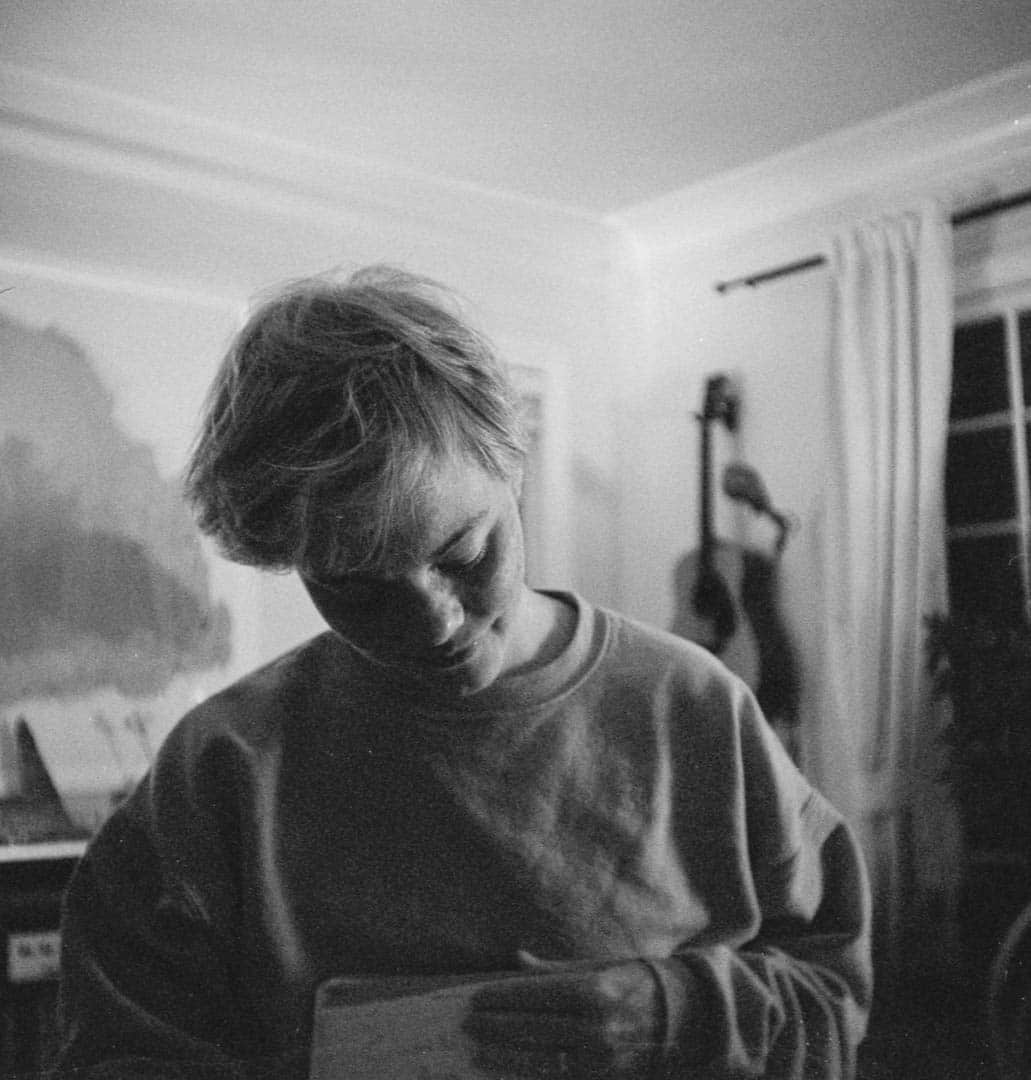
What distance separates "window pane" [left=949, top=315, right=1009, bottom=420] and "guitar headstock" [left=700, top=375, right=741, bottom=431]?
0.62 feet

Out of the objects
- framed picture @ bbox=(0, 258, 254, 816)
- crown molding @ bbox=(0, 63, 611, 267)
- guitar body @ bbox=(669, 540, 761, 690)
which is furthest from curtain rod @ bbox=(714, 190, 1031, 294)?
framed picture @ bbox=(0, 258, 254, 816)

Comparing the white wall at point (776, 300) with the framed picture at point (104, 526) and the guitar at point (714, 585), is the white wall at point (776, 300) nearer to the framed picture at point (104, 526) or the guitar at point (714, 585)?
the guitar at point (714, 585)

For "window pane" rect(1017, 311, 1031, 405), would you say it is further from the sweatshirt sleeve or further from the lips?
the lips

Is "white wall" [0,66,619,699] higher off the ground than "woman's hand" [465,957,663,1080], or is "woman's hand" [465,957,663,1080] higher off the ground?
"white wall" [0,66,619,699]

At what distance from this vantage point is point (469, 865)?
82 centimetres

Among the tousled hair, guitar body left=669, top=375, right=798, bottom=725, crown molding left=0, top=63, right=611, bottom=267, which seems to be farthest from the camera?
guitar body left=669, top=375, right=798, bottom=725

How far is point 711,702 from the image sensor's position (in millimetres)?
883

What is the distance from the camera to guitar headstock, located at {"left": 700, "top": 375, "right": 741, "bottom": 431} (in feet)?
3.39

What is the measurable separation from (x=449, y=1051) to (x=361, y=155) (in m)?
0.67

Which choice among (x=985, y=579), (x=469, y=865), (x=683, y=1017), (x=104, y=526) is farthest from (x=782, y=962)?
(x=104, y=526)

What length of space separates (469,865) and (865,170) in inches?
26.4

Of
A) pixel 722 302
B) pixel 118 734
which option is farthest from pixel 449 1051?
pixel 722 302

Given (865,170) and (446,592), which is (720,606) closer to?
(446,592)

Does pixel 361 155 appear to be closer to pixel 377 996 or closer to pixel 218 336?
pixel 218 336
